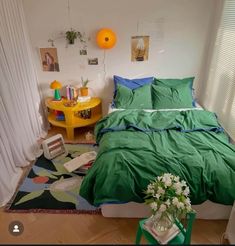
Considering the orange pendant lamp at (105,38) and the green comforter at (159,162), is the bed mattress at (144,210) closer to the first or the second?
the green comforter at (159,162)

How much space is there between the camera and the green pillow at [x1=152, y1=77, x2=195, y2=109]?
2875 mm

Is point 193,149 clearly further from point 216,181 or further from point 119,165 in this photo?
point 119,165

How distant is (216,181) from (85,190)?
1.05 meters

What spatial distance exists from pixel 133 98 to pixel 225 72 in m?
1.16

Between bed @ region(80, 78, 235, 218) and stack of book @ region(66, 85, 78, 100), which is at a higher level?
stack of book @ region(66, 85, 78, 100)

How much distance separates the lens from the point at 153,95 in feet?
9.82

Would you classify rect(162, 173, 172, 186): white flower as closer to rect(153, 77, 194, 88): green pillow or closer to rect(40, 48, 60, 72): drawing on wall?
rect(153, 77, 194, 88): green pillow

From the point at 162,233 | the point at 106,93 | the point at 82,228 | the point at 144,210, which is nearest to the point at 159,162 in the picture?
the point at 144,210

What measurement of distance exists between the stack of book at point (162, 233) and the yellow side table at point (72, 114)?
1853 millimetres

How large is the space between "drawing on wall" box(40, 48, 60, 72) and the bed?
4.15ft

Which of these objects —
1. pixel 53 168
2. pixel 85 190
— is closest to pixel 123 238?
pixel 85 190

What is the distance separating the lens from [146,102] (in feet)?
9.56

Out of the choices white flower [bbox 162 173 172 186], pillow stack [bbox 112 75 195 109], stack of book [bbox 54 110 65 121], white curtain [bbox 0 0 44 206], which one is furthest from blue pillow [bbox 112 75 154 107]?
white flower [bbox 162 173 172 186]

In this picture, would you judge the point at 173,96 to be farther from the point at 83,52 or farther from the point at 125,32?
the point at 83,52
